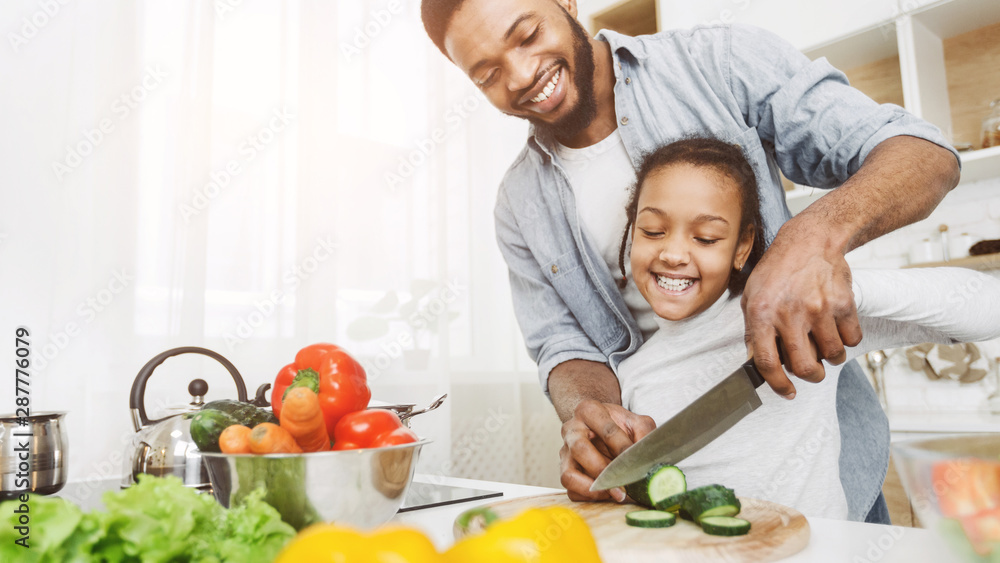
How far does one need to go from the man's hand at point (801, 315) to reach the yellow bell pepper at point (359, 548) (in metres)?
0.57

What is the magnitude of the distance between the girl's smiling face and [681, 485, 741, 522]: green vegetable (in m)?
0.49

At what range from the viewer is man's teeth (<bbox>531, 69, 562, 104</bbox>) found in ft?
4.08

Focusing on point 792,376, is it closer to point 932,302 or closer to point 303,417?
point 932,302

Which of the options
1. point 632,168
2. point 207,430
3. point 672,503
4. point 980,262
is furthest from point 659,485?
point 980,262

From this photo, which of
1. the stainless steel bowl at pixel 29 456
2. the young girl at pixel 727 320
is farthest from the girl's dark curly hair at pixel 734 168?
the stainless steel bowl at pixel 29 456

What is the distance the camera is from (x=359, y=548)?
273mm

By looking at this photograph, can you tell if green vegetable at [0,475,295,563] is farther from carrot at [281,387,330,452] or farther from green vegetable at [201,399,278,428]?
green vegetable at [201,399,278,428]

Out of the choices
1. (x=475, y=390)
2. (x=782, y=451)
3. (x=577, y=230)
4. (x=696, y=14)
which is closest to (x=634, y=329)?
(x=577, y=230)

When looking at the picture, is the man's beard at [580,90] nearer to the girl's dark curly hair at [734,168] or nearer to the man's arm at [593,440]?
the girl's dark curly hair at [734,168]

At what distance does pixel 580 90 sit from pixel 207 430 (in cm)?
100

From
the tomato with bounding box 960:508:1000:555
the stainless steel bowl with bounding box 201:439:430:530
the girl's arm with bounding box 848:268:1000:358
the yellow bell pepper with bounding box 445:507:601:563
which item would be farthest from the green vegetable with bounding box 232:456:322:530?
the girl's arm with bounding box 848:268:1000:358

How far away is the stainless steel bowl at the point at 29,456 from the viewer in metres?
0.84

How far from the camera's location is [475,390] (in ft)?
6.70

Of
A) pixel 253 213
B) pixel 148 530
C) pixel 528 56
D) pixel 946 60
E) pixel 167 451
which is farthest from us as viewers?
pixel 946 60
